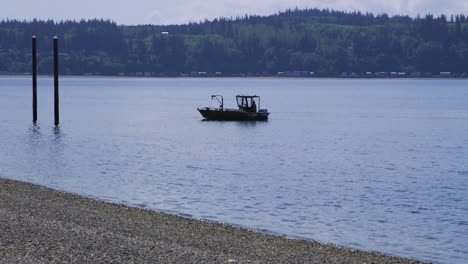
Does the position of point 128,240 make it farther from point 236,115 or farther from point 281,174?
point 236,115

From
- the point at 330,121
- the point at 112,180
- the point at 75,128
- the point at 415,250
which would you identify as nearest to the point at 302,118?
the point at 330,121

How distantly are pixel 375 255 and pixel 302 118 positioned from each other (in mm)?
86191

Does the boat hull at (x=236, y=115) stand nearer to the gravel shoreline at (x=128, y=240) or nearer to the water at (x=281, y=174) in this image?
the water at (x=281, y=174)

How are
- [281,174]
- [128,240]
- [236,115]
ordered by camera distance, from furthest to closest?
[236,115], [281,174], [128,240]

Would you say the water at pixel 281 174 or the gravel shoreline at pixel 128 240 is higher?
the gravel shoreline at pixel 128 240

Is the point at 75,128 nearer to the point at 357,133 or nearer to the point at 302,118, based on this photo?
the point at 357,133

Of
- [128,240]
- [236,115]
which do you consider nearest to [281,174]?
[128,240]

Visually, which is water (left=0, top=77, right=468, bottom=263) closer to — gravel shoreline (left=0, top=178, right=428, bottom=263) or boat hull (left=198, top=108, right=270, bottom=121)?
boat hull (left=198, top=108, right=270, bottom=121)

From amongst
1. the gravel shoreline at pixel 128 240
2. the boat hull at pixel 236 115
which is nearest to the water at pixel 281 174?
the boat hull at pixel 236 115

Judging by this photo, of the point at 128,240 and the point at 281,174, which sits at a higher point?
the point at 128,240

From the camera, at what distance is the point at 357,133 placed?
80.6 m

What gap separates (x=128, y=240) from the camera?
65.1 feet

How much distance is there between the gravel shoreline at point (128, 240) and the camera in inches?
696

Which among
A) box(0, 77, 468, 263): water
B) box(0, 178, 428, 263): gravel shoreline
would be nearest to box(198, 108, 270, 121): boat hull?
box(0, 77, 468, 263): water
